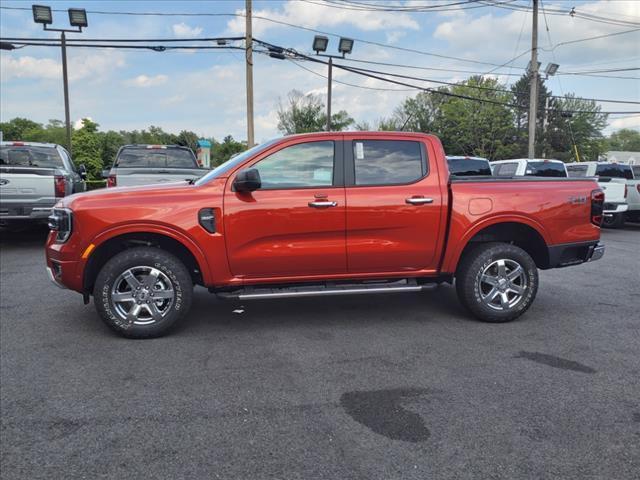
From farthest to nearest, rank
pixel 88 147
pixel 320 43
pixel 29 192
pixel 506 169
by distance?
pixel 88 147 < pixel 320 43 < pixel 506 169 < pixel 29 192

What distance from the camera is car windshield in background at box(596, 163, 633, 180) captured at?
14.8 m

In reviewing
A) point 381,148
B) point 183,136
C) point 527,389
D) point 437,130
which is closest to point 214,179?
point 381,148

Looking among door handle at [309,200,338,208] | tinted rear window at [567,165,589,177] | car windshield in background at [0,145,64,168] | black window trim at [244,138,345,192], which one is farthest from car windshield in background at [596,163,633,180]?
car windshield in background at [0,145,64,168]

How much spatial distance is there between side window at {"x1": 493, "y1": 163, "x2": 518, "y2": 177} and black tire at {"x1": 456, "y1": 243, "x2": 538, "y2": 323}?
9.89 meters

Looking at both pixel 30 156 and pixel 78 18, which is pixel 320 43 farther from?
pixel 30 156

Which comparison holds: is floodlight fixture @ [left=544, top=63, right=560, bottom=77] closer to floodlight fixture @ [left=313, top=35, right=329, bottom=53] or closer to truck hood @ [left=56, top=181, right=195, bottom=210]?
floodlight fixture @ [left=313, top=35, right=329, bottom=53]

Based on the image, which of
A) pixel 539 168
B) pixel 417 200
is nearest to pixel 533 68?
pixel 539 168

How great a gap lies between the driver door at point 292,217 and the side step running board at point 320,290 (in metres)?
0.14

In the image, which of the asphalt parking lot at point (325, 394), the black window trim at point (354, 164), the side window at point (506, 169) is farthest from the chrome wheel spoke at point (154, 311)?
the side window at point (506, 169)

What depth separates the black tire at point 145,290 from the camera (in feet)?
15.0

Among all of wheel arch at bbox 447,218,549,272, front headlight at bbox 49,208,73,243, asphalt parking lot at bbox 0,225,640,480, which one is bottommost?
asphalt parking lot at bbox 0,225,640,480

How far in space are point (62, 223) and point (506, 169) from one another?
42.2 ft

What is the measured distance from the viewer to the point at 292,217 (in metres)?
4.75

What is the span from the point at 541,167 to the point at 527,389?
37.8ft
